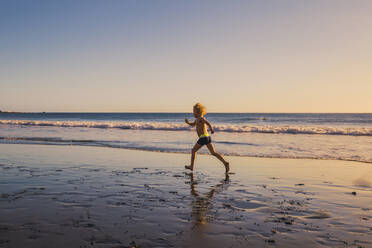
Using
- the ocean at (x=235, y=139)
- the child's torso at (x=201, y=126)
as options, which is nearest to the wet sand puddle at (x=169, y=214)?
the child's torso at (x=201, y=126)

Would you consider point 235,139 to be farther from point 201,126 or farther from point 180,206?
point 180,206

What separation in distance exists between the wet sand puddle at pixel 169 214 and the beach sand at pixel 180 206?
1cm

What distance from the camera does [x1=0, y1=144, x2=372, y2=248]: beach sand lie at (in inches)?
133

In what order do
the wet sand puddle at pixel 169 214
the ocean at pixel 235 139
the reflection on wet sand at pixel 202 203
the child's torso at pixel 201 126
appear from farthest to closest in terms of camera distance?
the ocean at pixel 235 139, the child's torso at pixel 201 126, the reflection on wet sand at pixel 202 203, the wet sand puddle at pixel 169 214

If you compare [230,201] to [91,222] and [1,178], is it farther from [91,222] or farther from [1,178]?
[1,178]

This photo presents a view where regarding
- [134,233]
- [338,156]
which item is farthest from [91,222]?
[338,156]

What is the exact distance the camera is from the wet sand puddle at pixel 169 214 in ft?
11.0

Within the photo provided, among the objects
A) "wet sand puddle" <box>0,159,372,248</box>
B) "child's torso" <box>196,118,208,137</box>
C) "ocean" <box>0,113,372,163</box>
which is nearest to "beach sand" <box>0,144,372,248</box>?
"wet sand puddle" <box>0,159,372,248</box>

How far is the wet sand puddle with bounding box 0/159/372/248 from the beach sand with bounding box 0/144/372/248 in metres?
0.01

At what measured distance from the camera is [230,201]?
5.07 m

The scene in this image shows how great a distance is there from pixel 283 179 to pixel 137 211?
421cm

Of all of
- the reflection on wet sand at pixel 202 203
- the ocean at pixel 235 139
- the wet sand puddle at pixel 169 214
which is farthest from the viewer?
the ocean at pixel 235 139

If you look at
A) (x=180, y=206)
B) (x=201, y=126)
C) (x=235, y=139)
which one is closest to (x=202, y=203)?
(x=180, y=206)

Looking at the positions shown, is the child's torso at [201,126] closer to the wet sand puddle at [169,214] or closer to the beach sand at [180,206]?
the beach sand at [180,206]
